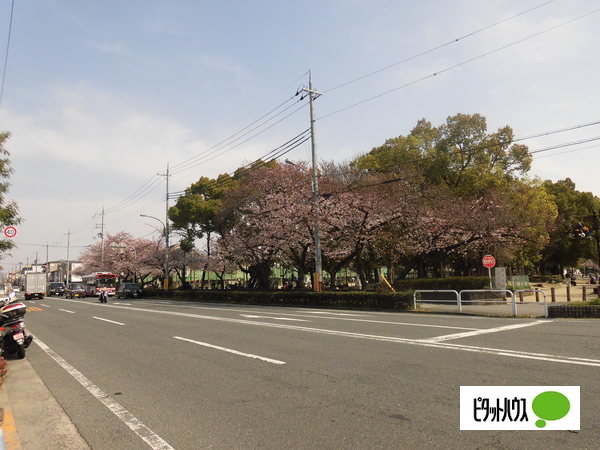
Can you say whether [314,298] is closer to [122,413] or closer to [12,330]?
[12,330]

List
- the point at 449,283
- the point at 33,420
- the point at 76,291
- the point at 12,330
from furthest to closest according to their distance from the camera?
the point at 76,291, the point at 449,283, the point at 12,330, the point at 33,420

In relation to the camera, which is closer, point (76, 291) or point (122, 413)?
point (122, 413)

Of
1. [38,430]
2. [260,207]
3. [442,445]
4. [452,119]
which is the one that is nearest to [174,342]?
[38,430]

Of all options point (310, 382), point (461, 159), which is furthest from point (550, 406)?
point (461, 159)

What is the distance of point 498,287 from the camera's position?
75.5 ft

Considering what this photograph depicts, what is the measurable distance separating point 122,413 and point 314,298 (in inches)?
797

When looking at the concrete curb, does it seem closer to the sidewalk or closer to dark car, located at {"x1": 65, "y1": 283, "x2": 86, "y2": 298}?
the sidewalk

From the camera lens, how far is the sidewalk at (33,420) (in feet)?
14.1

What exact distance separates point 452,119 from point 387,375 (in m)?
32.7

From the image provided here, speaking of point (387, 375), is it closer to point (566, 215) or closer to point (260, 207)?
point (260, 207)

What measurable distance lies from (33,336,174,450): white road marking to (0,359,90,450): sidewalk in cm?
49

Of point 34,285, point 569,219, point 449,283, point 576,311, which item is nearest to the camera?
point 576,311

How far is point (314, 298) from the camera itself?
2498 cm

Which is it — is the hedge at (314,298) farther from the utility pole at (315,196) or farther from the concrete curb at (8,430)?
the concrete curb at (8,430)
